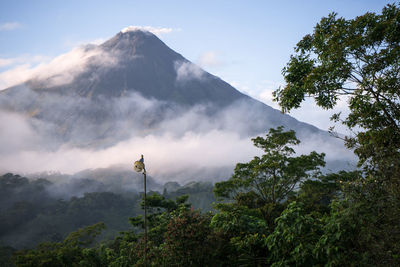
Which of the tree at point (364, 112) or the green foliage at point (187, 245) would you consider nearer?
the tree at point (364, 112)

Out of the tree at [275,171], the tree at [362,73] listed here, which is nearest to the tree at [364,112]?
the tree at [362,73]

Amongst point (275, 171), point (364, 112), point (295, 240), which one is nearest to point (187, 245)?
point (295, 240)

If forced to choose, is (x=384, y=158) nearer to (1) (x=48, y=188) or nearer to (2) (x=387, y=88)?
(2) (x=387, y=88)

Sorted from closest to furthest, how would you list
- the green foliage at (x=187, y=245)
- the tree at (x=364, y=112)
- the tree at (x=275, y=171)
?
the tree at (x=364, y=112), the green foliage at (x=187, y=245), the tree at (x=275, y=171)

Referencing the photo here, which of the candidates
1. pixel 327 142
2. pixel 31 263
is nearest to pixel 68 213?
pixel 31 263

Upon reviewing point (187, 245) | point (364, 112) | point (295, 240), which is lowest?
point (187, 245)

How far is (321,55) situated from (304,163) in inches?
509

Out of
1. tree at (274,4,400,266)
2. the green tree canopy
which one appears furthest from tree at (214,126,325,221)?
tree at (274,4,400,266)

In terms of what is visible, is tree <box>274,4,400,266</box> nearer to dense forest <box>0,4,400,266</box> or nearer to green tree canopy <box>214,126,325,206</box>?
dense forest <box>0,4,400,266</box>

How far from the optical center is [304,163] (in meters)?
17.4

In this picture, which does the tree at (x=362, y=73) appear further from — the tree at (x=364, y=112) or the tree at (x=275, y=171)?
the tree at (x=275, y=171)

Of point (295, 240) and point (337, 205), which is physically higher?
point (337, 205)

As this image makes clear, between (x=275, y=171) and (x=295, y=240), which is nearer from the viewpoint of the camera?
(x=295, y=240)

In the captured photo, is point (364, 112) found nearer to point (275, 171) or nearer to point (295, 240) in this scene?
point (295, 240)
